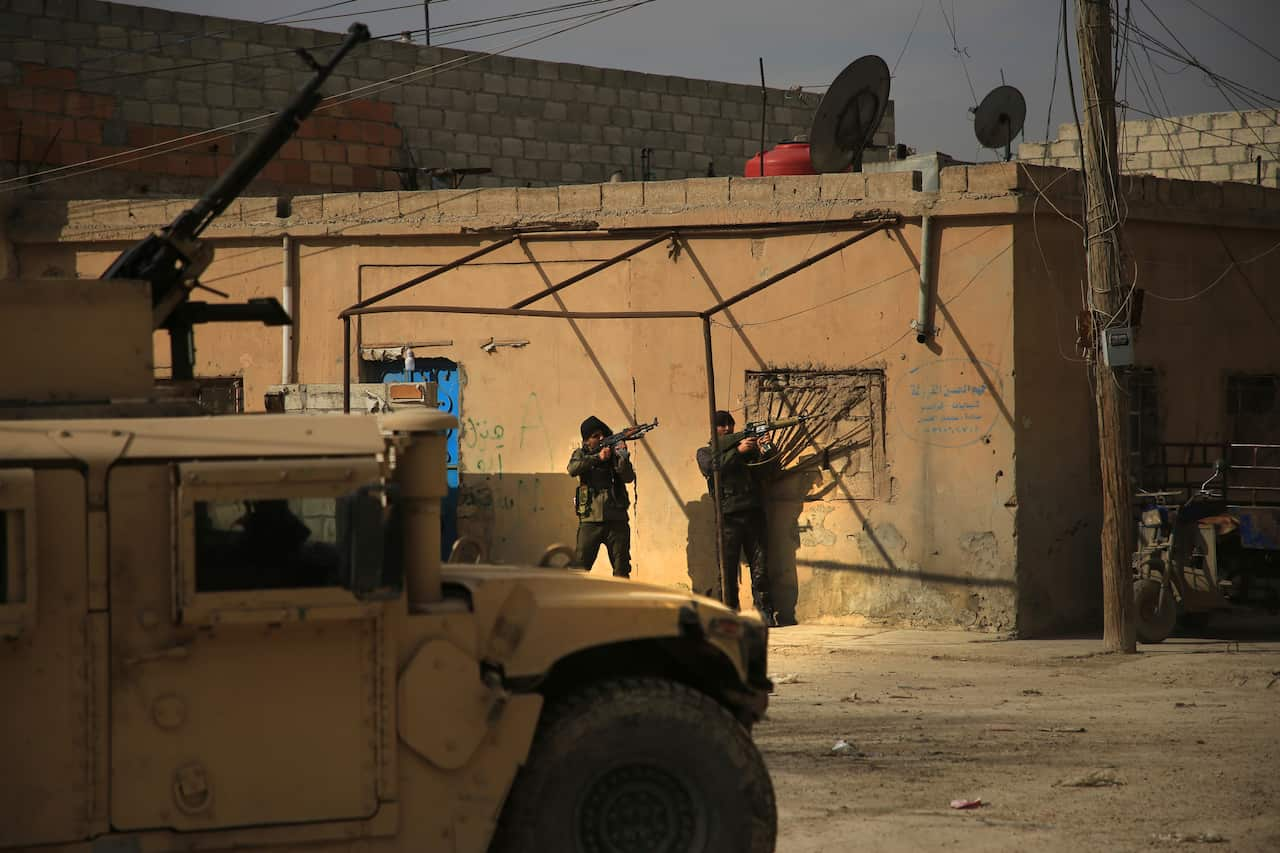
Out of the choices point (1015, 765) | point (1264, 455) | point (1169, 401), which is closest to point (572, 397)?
point (1169, 401)

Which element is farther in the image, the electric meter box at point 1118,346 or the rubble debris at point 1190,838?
the electric meter box at point 1118,346

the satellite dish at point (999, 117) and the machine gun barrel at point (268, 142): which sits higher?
the satellite dish at point (999, 117)

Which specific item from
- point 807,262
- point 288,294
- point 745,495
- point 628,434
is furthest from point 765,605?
point 288,294

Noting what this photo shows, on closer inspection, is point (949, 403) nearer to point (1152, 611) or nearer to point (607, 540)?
point (1152, 611)

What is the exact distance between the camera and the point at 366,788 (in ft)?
15.0

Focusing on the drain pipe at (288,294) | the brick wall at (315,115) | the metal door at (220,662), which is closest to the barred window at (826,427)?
the drain pipe at (288,294)

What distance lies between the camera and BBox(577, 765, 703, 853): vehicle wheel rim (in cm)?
478

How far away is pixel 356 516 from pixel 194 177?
1375 centimetres

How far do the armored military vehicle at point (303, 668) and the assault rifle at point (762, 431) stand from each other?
7.90 m

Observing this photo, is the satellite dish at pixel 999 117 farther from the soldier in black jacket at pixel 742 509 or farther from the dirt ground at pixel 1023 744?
the dirt ground at pixel 1023 744

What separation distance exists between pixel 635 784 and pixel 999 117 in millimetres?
13743

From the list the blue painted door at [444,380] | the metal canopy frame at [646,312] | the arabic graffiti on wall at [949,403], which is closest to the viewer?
the metal canopy frame at [646,312]

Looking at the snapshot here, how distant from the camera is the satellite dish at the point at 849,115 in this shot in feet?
45.0

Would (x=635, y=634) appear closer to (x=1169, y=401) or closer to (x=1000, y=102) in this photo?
(x=1169, y=401)
